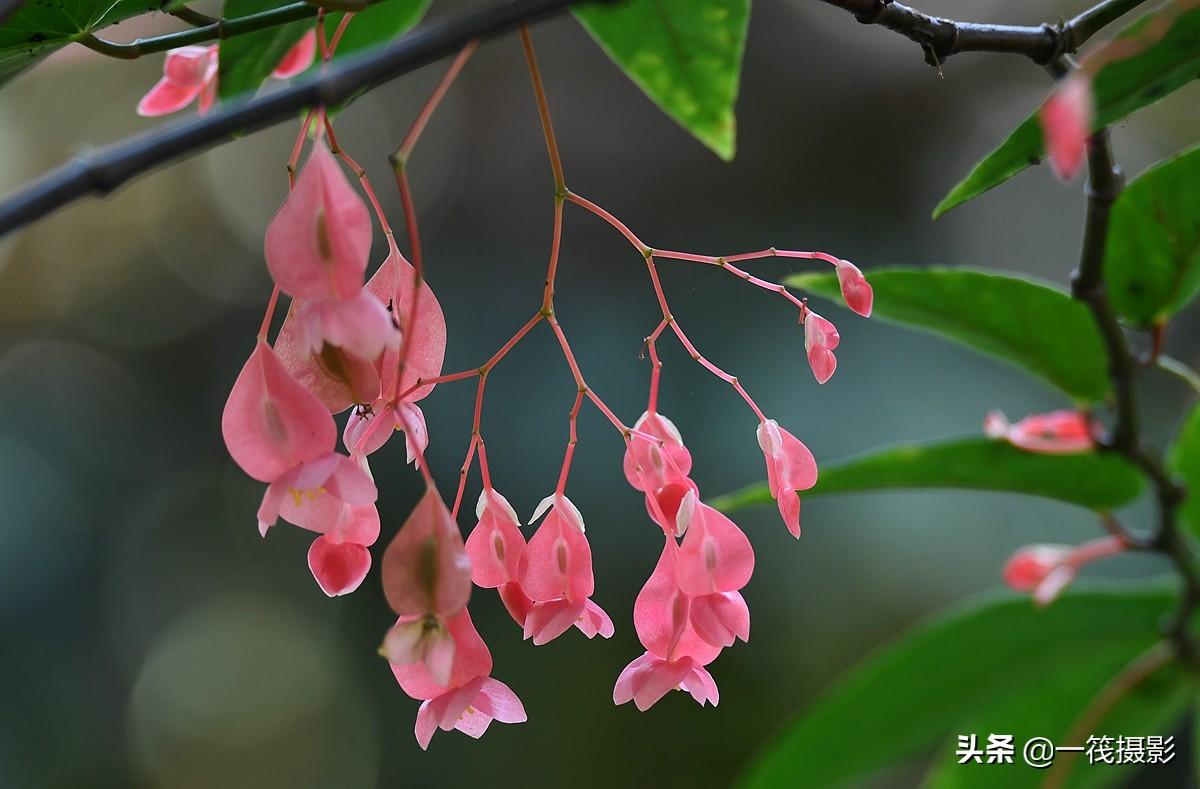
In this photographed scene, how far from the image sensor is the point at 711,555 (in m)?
0.32

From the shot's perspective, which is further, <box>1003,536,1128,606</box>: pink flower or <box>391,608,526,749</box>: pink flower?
<box>1003,536,1128,606</box>: pink flower

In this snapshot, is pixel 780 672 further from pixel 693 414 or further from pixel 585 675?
pixel 693 414

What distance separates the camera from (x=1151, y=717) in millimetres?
504

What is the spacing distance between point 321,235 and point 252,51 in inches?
4.4

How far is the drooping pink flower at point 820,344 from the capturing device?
A: 12.9 inches

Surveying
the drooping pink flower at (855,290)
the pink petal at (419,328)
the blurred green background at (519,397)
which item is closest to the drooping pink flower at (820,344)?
the drooping pink flower at (855,290)

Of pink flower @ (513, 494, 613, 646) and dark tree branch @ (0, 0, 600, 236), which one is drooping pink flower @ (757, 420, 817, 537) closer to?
pink flower @ (513, 494, 613, 646)

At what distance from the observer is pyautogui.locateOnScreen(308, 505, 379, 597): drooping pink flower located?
0.32 m

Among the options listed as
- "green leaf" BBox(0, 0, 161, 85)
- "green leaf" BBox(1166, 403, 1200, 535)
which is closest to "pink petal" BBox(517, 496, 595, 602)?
"green leaf" BBox(0, 0, 161, 85)

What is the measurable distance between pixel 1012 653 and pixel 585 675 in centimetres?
132

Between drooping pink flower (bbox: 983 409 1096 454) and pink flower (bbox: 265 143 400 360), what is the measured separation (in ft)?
1.09

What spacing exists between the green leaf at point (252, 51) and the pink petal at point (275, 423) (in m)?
0.10

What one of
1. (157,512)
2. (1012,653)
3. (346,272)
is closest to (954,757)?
(1012,653)

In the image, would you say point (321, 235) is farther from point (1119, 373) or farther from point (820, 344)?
point (1119, 373)
